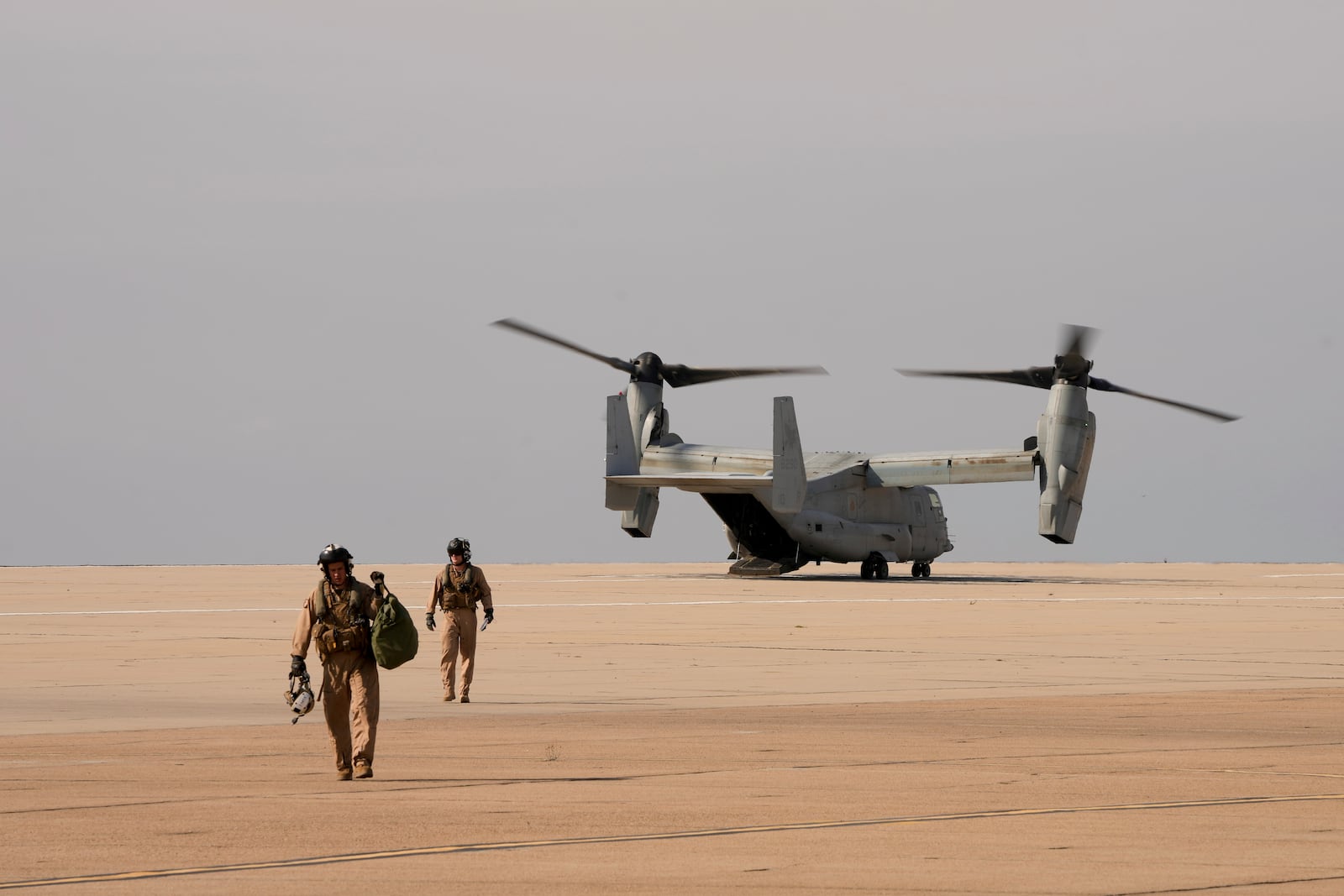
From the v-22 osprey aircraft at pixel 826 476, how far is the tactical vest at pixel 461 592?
116 ft

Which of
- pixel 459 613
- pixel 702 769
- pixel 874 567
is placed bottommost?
pixel 874 567

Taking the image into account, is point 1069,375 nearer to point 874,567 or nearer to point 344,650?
point 874,567

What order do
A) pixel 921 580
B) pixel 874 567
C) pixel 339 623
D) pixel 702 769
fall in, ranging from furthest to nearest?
1. pixel 921 580
2. pixel 874 567
3. pixel 702 769
4. pixel 339 623

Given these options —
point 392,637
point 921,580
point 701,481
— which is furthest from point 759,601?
point 392,637

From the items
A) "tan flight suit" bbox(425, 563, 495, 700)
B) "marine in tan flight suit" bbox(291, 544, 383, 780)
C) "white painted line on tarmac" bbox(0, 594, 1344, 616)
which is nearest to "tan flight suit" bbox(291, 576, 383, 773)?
"marine in tan flight suit" bbox(291, 544, 383, 780)

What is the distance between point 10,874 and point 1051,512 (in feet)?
169

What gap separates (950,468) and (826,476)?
4.17 metres

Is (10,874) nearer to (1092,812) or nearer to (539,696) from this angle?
(1092,812)

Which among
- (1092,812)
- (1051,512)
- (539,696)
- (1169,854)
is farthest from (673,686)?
(1051,512)

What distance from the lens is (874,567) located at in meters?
66.2

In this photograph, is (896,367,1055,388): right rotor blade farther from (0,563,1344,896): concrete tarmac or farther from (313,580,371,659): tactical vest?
(313,580,371,659): tactical vest

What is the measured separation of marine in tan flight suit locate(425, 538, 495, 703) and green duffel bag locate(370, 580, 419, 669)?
7.03m

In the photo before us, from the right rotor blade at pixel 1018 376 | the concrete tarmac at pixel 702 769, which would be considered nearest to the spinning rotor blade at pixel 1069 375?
the right rotor blade at pixel 1018 376

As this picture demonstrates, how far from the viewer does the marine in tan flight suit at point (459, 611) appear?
68.1 ft
